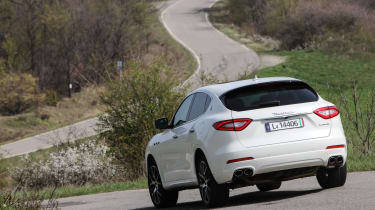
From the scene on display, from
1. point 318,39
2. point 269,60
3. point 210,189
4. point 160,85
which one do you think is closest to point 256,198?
point 210,189

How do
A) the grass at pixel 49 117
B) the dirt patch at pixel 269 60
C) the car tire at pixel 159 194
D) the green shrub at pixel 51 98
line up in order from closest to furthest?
the car tire at pixel 159 194 < the grass at pixel 49 117 < the dirt patch at pixel 269 60 < the green shrub at pixel 51 98

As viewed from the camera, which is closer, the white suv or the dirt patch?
the white suv

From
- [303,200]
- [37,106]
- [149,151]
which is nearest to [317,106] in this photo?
[303,200]

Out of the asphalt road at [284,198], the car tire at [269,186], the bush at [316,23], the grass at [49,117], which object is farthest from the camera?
the bush at [316,23]

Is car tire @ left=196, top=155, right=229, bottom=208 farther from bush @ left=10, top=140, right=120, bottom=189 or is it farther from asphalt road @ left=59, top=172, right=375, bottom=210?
bush @ left=10, top=140, right=120, bottom=189

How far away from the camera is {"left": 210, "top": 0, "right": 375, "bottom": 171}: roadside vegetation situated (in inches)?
1668

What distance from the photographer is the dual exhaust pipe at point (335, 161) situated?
10.1 metres

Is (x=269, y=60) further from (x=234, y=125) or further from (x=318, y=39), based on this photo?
(x=234, y=125)

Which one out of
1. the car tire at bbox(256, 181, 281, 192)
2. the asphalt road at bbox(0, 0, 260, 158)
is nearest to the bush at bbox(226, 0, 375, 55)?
the asphalt road at bbox(0, 0, 260, 158)

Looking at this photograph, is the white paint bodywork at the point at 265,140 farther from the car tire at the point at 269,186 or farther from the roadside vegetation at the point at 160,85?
the car tire at the point at 269,186

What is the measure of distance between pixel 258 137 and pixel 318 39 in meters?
45.7

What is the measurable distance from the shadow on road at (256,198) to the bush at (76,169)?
1027 cm

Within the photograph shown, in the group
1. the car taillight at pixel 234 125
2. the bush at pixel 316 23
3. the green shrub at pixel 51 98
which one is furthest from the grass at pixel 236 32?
the car taillight at pixel 234 125

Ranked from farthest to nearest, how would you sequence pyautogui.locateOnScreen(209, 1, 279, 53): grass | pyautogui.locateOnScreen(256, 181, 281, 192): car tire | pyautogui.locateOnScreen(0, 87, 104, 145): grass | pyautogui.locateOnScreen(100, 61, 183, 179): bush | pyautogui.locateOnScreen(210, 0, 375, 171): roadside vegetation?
pyautogui.locateOnScreen(209, 1, 279, 53): grass → pyautogui.locateOnScreen(0, 87, 104, 145): grass → pyautogui.locateOnScreen(210, 0, 375, 171): roadside vegetation → pyautogui.locateOnScreen(100, 61, 183, 179): bush → pyautogui.locateOnScreen(256, 181, 281, 192): car tire
